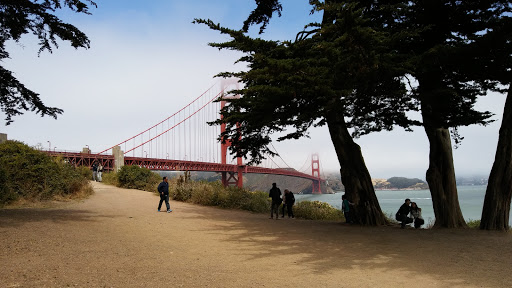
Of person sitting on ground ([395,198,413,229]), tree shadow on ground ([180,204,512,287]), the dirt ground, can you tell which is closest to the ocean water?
person sitting on ground ([395,198,413,229])

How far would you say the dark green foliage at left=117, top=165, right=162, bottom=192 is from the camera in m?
23.7

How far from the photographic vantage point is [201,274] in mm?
5348

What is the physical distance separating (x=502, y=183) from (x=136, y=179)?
2049 centimetres

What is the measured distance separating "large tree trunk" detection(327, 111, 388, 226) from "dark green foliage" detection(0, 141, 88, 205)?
435 inches

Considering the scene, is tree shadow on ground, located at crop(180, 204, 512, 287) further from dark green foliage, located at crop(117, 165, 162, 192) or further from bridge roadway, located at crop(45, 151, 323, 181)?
bridge roadway, located at crop(45, 151, 323, 181)

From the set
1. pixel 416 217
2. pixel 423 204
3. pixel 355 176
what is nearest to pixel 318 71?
pixel 355 176

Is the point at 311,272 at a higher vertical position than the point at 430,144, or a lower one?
lower

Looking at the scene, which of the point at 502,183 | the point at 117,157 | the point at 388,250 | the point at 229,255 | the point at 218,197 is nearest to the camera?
the point at 229,255

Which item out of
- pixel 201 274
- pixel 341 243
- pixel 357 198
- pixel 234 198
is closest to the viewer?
pixel 201 274

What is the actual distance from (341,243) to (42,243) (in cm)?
632

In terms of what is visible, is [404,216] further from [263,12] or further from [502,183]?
[263,12]

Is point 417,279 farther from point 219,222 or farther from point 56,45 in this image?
point 56,45

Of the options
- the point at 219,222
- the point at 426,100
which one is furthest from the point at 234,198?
the point at 426,100

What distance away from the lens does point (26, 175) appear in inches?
520
